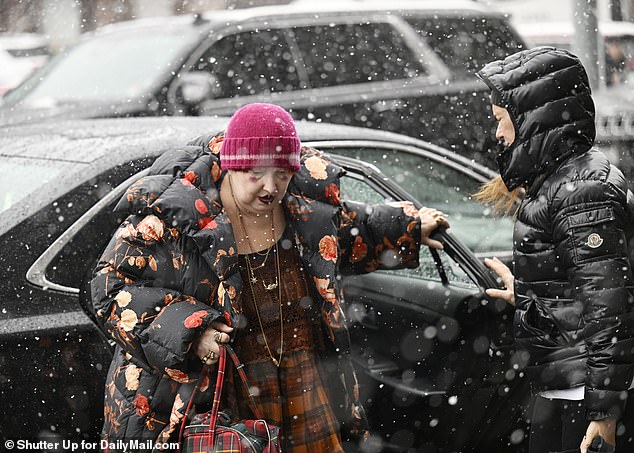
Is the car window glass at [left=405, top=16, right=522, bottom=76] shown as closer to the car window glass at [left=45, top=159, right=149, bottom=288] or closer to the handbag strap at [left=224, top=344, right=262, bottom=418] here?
the car window glass at [left=45, top=159, right=149, bottom=288]

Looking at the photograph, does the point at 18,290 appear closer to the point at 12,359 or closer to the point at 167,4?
the point at 12,359

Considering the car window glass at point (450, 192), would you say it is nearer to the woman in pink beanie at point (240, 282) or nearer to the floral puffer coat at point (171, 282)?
the woman in pink beanie at point (240, 282)

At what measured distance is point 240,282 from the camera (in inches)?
116

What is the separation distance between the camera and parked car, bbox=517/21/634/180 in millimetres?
9156

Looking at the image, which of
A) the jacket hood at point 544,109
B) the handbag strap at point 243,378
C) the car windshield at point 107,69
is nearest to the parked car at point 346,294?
the handbag strap at point 243,378

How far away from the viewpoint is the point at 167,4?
1984cm

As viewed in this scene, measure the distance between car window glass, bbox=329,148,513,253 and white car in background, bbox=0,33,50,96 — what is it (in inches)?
341

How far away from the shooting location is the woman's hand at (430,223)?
139 inches

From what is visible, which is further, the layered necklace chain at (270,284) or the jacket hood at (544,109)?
the layered necklace chain at (270,284)

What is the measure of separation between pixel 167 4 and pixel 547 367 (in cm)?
1794

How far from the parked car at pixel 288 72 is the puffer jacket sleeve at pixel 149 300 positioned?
4.58m

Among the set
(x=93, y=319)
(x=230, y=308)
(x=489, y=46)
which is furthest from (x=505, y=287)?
(x=489, y=46)

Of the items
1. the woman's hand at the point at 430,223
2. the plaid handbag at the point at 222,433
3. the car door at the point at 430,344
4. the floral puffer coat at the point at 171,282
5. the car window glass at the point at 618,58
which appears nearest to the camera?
the plaid handbag at the point at 222,433

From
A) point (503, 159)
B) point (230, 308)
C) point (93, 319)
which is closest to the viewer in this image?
point (230, 308)
